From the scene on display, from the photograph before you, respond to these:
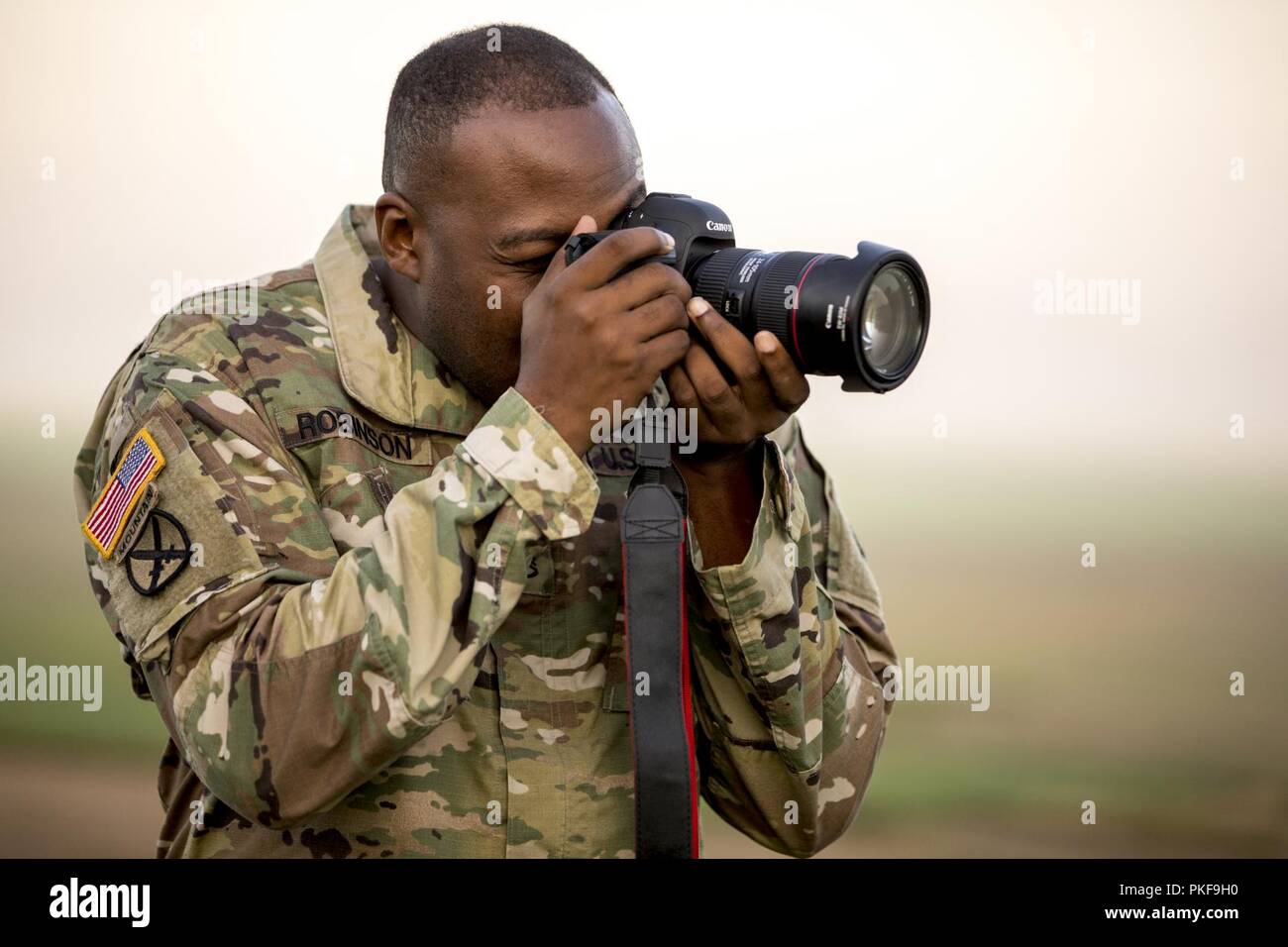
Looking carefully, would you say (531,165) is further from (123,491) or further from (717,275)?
(123,491)

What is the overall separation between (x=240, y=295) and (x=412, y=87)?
357 mm

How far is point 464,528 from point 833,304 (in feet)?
1.43

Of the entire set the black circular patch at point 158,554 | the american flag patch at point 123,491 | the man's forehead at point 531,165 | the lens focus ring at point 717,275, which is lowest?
the black circular patch at point 158,554

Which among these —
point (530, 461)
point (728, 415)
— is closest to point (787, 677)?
point (728, 415)

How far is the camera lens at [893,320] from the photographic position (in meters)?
1.44

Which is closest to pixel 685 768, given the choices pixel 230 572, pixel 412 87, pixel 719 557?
pixel 719 557

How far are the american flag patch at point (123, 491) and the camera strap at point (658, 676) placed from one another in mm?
506

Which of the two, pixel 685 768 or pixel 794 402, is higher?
pixel 794 402

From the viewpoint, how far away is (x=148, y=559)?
4.55 ft

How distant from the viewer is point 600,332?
137cm

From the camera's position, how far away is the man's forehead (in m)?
1.58

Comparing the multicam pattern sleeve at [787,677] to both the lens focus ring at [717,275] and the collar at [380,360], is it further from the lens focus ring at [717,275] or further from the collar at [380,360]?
the collar at [380,360]

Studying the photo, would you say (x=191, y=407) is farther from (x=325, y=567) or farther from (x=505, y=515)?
(x=505, y=515)

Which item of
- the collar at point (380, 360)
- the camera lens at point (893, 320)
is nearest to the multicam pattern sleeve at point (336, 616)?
the collar at point (380, 360)
